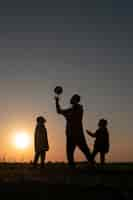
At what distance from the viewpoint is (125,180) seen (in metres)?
16.4

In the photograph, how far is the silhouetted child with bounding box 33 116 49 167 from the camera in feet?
87.0

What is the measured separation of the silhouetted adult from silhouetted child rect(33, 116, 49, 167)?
14.2ft

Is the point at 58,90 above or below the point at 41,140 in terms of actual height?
above

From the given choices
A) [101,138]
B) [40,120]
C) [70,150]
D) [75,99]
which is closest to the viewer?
[75,99]

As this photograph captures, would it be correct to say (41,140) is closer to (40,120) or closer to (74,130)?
(40,120)

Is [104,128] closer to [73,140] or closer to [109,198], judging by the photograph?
[73,140]

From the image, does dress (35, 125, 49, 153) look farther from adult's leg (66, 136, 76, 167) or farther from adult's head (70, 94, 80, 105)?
adult's head (70, 94, 80, 105)

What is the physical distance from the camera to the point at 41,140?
26672 mm

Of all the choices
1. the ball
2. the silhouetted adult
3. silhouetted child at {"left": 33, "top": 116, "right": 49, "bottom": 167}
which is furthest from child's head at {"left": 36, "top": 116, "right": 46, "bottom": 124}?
the ball

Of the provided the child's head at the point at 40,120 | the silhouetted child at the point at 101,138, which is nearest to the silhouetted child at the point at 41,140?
the child's head at the point at 40,120

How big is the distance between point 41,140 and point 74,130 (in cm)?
479

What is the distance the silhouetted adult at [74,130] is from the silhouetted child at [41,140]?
14.2 feet

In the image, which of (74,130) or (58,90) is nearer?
(58,90)

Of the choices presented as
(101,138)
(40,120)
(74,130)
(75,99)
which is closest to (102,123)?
(101,138)
